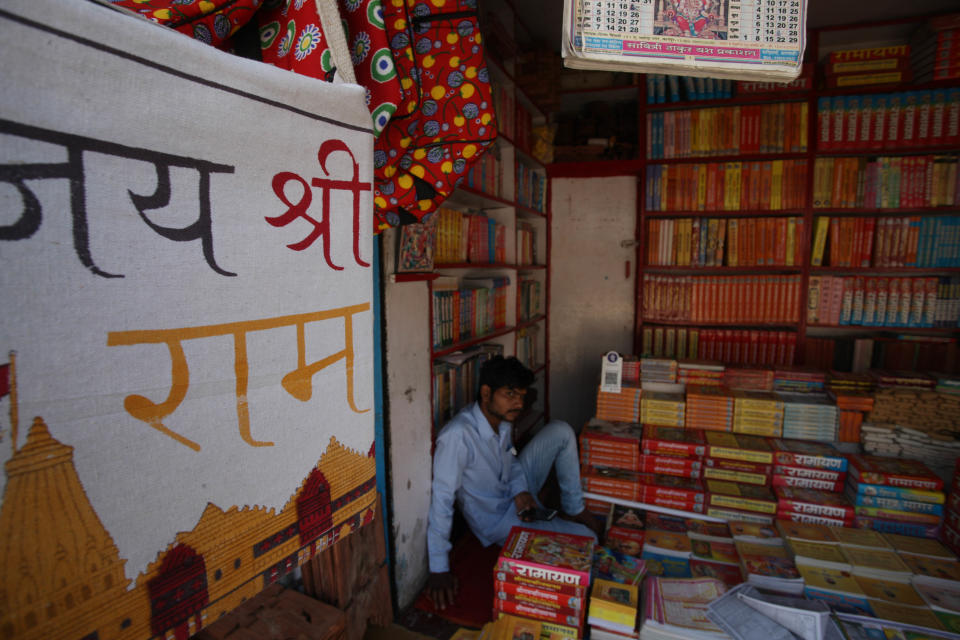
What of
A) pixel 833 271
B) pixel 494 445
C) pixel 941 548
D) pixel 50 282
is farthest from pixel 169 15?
pixel 833 271

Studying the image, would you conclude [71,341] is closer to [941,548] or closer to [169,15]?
[169,15]

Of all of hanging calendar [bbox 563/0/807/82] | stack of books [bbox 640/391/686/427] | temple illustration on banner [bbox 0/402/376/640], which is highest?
hanging calendar [bbox 563/0/807/82]

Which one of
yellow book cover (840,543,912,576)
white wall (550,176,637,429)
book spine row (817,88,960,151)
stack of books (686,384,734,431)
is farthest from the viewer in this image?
white wall (550,176,637,429)

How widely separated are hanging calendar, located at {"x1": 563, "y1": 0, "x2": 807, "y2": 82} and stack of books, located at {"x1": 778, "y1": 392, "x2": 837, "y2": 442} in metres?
1.93

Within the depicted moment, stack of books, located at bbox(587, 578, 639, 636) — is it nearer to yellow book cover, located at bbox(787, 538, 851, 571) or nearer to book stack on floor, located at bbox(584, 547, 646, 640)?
book stack on floor, located at bbox(584, 547, 646, 640)

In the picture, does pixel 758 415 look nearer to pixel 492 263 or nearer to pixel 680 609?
pixel 680 609

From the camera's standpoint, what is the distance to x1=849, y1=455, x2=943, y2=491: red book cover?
181 cm

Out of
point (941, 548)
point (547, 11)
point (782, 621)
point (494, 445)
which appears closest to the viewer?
point (782, 621)

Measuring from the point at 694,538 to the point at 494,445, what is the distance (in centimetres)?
90

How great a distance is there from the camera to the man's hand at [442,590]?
1.77m

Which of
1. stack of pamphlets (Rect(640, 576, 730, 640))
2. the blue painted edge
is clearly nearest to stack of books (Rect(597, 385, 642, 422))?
stack of pamphlets (Rect(640, 576, 730, 640))

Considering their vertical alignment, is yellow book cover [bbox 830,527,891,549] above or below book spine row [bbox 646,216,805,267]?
below

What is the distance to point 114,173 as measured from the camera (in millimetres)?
342

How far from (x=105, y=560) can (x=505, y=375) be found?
1.68 metres
